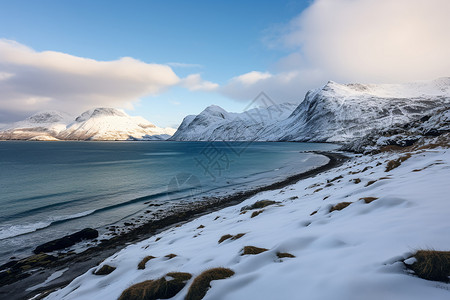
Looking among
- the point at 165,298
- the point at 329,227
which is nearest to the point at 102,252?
the point at 165,298

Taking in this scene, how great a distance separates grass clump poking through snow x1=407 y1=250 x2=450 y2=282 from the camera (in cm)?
336

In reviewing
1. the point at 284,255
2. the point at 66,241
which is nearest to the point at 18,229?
the point at 66,241

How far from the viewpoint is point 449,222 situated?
16.0 feet

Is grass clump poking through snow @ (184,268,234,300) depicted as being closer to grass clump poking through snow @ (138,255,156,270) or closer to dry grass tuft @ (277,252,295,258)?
dry grass tuft @ (277,252,295,258)

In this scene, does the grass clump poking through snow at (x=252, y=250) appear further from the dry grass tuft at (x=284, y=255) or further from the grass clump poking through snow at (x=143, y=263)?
the grass clump poking through snow at (x=143, y=263)

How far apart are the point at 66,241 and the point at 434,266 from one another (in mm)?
21087

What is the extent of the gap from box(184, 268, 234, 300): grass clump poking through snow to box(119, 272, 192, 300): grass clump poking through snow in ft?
2.09

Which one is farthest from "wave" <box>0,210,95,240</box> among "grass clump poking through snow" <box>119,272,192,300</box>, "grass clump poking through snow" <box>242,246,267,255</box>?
"grass clump poking through snow" <box>242,246,267,255</box>

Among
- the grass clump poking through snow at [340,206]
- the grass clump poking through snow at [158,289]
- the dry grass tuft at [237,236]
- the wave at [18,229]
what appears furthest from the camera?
the wave at [18,229]

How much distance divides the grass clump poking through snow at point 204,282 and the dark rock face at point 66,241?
1639cm

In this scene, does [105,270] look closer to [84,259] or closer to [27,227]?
[84,259]

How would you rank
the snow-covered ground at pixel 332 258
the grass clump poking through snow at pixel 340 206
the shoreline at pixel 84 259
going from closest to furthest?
the snow-covered ground at pixel 332 258 → the grass clump poking through snow at pixel 340 206 → the shoreline at pixel 84 259

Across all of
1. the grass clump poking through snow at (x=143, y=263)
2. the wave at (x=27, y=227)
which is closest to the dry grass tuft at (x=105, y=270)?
the grass clump poking through snow at (x=143, y=263)

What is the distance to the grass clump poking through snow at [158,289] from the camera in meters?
5.41
